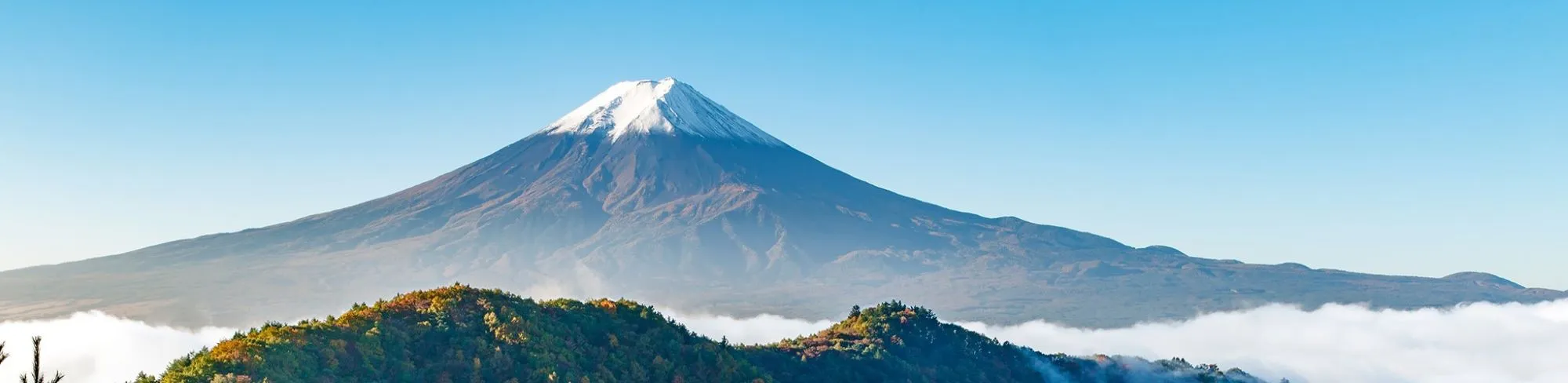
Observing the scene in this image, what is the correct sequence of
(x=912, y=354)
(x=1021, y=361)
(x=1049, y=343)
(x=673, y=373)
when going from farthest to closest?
(x=1049, y=343) → (x=1021, y=361) → (x=912, y=354) → (x=673, y=373)

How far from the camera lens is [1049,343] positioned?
6639 inches

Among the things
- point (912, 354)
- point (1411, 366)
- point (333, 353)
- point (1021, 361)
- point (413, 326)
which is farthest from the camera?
point (1411, 366)

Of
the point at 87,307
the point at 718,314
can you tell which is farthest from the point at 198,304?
the point at 718,314

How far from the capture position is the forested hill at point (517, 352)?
3347 cm

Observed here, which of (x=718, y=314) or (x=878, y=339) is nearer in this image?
(x=878, y=339)

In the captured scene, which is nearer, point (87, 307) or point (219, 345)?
point (219, 345)

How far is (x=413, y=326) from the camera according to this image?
39000 mm

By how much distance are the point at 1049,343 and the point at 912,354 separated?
113757mm

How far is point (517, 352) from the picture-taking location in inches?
1529

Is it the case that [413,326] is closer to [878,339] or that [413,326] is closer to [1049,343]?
[878,339]

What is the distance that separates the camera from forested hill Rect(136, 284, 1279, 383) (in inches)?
1318

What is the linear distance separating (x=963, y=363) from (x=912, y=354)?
2.51 m

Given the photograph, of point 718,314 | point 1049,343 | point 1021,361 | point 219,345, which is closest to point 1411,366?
point 1049,343

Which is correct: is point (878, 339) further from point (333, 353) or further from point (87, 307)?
point (87, 307)
